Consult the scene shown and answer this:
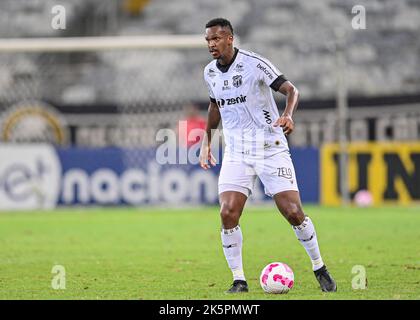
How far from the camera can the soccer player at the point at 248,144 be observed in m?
8.70

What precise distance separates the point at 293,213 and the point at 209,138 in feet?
3.99

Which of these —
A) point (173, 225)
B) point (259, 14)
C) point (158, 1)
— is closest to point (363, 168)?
point (173, 225)

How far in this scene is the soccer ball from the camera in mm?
8398

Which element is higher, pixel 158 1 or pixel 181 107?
pixel 158 1

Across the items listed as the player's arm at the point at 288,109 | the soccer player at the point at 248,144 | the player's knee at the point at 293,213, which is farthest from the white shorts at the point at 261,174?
the player's arm at the point at 288,109

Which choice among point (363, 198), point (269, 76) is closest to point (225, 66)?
point (269, 76)

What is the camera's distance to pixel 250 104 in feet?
28.9

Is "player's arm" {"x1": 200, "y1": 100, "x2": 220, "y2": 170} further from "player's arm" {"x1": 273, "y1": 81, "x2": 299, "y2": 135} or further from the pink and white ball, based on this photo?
the pink and white ball

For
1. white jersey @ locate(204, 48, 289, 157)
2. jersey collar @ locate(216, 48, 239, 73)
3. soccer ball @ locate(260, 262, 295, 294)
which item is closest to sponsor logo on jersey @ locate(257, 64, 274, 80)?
white jersey @ locate(204, 48, 289, 157)

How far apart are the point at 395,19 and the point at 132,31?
293 inches

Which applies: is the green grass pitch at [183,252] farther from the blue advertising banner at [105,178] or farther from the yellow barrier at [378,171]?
the yellow barrier at [378,171]

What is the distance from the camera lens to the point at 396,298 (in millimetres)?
7859
